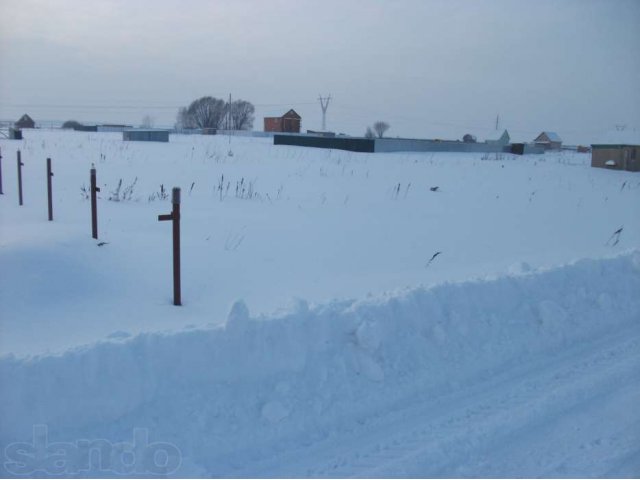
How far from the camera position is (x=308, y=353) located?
502 centimetres

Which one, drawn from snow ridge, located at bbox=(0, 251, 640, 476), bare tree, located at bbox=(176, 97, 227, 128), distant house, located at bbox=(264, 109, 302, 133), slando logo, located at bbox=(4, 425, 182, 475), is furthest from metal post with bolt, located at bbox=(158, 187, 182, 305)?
bare tree, located at bbox=(176, 97, 227, 128)

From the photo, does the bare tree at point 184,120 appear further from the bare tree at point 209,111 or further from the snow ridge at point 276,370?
the snow ridge at point 276,370

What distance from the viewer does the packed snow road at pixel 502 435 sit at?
3.92m

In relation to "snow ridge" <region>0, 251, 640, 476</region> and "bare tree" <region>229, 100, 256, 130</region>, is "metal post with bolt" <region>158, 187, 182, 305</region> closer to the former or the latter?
"snow ridge" <region>0, 251, 640, 476</region>

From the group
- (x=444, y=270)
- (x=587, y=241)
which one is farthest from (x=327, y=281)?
(x=587, y=241)

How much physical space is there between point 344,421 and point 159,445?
1.40 m

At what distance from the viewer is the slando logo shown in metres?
3.70

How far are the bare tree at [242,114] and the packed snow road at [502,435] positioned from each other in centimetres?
9989

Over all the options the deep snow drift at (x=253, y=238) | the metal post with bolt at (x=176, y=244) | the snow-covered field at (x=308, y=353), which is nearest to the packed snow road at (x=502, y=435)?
the snow-covered field at (x=308, y=353)

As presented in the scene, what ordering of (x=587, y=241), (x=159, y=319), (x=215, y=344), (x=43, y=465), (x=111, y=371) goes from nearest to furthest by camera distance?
(x=43, y=465) < (x=111, y=371) < (x=215, y=344) < (x=159, y=319) < (x=587, y=241)

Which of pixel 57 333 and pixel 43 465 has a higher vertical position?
pixel 57 333

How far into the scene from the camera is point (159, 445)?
13.0ft

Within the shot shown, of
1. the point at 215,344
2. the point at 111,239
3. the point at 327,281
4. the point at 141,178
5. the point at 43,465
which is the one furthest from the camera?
the point at 141,178

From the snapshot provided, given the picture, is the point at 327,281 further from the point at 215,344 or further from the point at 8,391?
the point at 8,391
